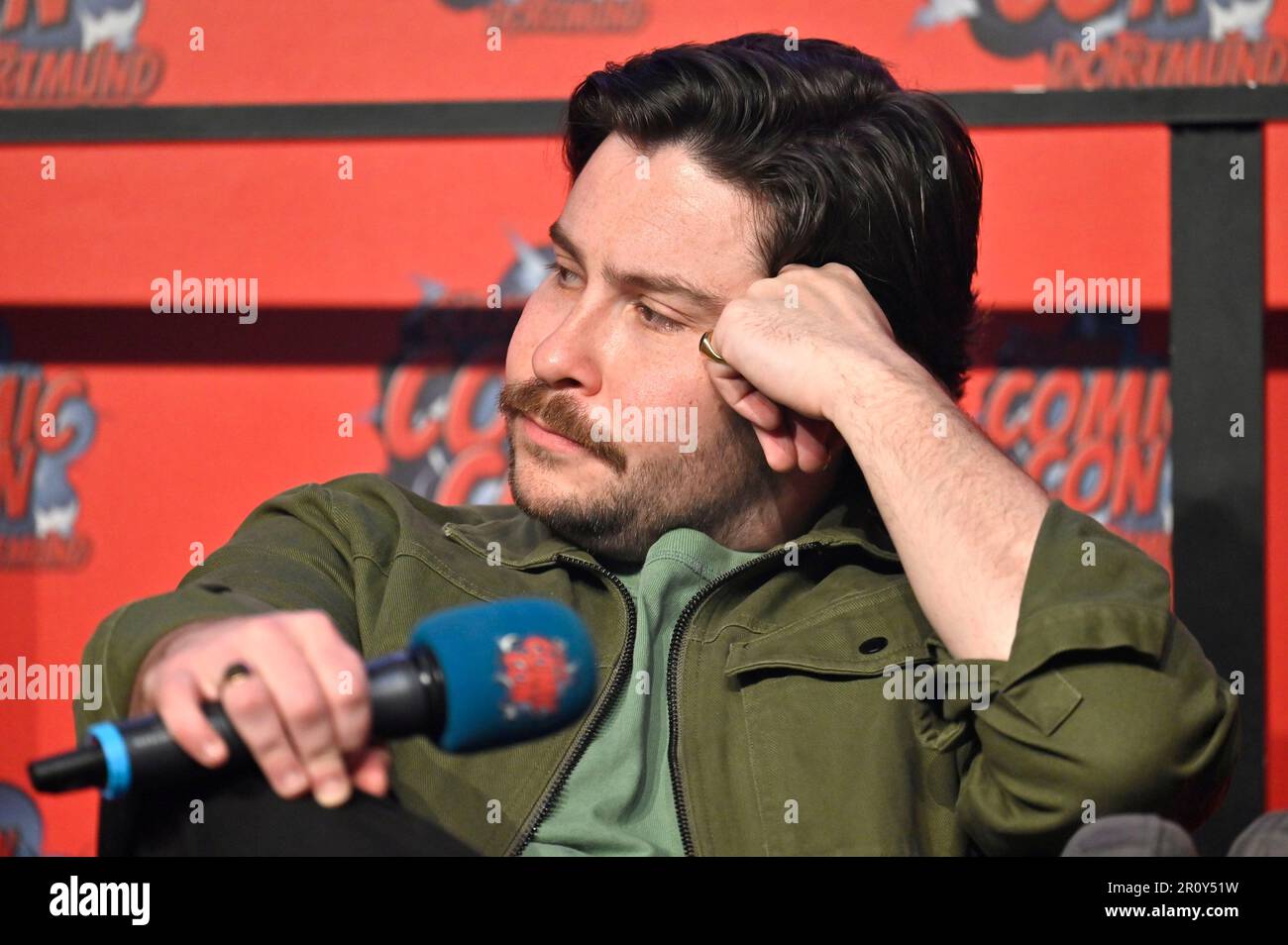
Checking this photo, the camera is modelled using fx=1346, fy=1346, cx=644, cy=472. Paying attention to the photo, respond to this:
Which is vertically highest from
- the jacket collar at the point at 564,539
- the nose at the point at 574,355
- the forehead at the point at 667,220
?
the forehead at the point at 667,220

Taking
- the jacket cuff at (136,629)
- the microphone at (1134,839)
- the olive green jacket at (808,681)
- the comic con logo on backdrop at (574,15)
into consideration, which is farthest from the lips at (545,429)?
the comic con logo on backdrop at (574,15)

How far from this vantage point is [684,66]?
1.45m

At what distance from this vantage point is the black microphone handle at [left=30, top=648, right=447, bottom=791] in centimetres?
68

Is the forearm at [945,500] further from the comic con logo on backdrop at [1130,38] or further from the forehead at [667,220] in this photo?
the comic con logo on backdrop at [1130,38]

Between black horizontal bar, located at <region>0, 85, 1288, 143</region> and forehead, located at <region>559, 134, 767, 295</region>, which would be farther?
black horizontal bar, located at <region>0, 85, 1288, 143</region>

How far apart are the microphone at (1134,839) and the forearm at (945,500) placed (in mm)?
296

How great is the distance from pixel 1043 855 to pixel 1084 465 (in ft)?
3.25

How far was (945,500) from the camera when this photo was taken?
114 centimetres

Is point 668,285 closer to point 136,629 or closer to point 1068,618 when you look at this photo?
point 1068,618

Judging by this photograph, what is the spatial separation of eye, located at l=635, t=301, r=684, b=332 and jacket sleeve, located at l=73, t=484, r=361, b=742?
1.16 feet

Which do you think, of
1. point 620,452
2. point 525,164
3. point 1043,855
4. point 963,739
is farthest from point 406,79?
point 1043,855

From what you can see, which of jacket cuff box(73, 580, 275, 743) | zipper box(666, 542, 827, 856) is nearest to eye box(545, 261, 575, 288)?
zipper box(666, 542, 827, 856)

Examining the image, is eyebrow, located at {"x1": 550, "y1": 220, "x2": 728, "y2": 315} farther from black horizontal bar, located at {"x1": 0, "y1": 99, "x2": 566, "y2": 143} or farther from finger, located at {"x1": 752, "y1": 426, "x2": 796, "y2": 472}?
black horizontal bar, located at {"x1": 0, "y1": 99, "x2": 566, "y2": 143}

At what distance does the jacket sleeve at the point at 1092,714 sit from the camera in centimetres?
102
